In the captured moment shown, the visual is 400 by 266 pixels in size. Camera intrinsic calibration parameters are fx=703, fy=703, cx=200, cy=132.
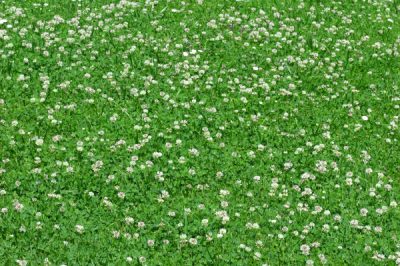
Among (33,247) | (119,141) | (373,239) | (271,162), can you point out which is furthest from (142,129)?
(373,239)

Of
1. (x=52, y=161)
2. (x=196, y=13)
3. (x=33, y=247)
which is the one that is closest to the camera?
(x=33, y=247)

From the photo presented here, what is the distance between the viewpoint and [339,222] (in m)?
9.16

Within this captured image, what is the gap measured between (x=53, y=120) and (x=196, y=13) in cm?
471

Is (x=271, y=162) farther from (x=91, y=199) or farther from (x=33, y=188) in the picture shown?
(x=33, y=188)

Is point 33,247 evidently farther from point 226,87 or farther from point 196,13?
point 196,13

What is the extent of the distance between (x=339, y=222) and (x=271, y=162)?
1461mm

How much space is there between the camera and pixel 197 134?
10.6m

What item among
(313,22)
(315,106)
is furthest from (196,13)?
(315,106)

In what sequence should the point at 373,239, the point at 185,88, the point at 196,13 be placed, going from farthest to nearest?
the point at 196,13 < the point at 185,88 < the point at 373,239

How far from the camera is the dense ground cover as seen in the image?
28.3ft

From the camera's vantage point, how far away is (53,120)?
34.0 feet

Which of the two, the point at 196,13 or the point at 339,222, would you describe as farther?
the point at 196,13

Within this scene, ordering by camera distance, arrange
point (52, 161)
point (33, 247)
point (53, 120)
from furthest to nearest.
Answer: point (53, 120)
point (52, 161)
point (33, 247)

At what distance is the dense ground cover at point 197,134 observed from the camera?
862 cm
